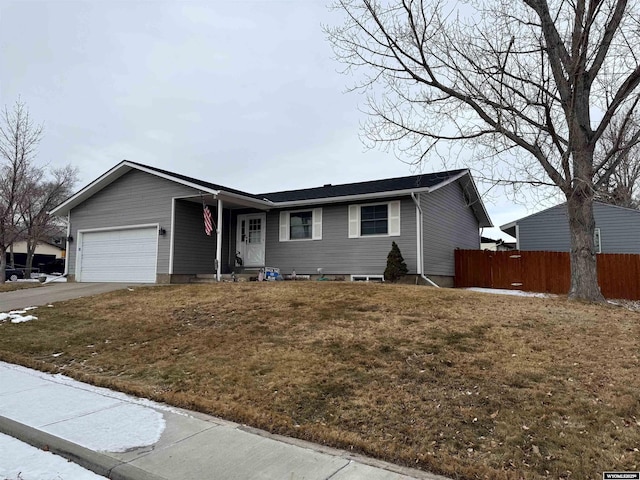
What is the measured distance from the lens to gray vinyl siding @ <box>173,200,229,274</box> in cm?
1588

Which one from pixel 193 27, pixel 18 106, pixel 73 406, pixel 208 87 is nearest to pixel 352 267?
pixel 208 87

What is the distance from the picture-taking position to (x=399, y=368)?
569cm

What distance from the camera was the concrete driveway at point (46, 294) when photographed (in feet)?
40.8

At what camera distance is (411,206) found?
1461 centimetres

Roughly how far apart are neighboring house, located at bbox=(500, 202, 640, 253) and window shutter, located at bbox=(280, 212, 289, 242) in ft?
39.0

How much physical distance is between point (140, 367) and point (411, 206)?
10388mm

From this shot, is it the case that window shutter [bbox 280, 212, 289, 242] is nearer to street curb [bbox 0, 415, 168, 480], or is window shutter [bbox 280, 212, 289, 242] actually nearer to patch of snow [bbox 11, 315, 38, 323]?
patch of snow [bbox 11, 315, 38, 323]

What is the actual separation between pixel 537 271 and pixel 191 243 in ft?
43.0

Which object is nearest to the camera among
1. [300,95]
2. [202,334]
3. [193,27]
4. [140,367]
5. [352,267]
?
[140,367]

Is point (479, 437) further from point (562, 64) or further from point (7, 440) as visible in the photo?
point (562, 64)

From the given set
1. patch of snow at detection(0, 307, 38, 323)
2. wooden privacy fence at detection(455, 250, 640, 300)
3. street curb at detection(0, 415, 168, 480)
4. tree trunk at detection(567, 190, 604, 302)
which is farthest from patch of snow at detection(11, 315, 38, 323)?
wooden privacy fence at detection(455, 250, 640, 300)

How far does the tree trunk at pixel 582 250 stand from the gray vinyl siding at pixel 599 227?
7.72 m

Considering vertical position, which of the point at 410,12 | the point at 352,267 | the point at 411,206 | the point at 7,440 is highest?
the point at 410,12

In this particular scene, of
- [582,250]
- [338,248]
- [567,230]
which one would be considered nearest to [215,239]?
[338,248]
